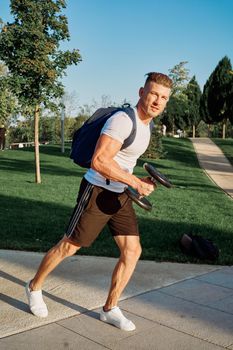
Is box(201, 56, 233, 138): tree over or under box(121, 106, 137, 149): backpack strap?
over

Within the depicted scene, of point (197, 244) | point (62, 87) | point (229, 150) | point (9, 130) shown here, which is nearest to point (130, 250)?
point (197, 244)

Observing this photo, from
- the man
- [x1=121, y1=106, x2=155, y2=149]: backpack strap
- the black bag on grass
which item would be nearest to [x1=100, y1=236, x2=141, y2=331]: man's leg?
the man

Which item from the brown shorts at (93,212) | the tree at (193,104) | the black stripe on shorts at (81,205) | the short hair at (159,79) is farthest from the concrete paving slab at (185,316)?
the tree at (193,104)

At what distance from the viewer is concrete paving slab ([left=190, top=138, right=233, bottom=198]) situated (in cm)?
1536

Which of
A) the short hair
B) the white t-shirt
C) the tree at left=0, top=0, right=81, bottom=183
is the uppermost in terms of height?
the tree at left=0, top=0, right=81, bottom=183

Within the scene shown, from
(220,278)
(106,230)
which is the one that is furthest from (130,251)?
(106,230)

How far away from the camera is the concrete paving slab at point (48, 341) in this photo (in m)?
2.90

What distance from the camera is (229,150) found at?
28562 millimetres

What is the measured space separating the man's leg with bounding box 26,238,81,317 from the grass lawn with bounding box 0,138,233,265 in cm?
88

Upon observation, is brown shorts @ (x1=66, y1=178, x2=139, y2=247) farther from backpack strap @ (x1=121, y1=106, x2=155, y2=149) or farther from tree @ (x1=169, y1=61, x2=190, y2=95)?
tree @ (x1=169, y1=61, x2=190, y2=95)

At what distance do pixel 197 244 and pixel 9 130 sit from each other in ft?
132

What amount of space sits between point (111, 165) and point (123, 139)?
206mm

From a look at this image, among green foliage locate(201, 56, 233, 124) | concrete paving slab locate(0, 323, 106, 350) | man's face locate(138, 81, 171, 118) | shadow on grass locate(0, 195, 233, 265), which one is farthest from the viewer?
green foliage locate(201, 56, 233, 124)

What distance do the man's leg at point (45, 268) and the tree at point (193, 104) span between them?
43.7 metres
